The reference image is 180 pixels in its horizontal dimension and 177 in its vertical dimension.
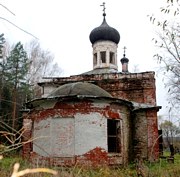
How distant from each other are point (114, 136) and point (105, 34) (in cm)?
989

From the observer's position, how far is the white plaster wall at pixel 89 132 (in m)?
12.3

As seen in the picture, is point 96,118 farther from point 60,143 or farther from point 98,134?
point 60,143

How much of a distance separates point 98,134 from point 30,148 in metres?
3.87

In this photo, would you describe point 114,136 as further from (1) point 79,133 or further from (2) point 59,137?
(2) point 59,137

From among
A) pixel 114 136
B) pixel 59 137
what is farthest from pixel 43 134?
pixel 114 136

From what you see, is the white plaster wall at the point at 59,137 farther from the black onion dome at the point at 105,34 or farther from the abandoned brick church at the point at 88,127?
the black onion dome at the point at 105,34

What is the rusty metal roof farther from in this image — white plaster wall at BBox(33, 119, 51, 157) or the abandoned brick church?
white plaster wall at BBox(33, 119, 51, 157)

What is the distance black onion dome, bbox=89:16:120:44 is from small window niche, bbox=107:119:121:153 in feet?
30.4

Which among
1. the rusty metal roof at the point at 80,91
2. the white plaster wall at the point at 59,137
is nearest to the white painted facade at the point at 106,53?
the rusty metal roof at the point at 80,91

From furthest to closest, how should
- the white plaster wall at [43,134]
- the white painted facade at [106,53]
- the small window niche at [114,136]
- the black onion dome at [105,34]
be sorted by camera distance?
the black onion dome at [105,34] < the white painted facade at [106,53] < the small window niche at [114,136] < the white plaster wall at [43,134]

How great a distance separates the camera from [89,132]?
1240 centimetres

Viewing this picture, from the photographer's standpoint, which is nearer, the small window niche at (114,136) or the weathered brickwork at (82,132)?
the weathered brickwork at (82,132)

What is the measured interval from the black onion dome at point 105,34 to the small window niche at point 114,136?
9.26m

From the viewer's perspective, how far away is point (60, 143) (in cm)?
1243
